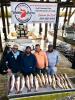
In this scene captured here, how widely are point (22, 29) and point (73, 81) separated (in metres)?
8.55

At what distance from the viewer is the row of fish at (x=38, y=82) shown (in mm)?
5330

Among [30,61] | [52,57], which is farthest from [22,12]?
[30,61]

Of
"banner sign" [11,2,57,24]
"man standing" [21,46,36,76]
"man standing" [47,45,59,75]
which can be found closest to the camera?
"man standing" [21,46,36,76]

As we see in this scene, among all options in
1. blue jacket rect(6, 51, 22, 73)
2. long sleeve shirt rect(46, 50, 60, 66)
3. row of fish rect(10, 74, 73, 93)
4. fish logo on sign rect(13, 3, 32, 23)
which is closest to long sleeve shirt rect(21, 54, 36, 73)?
blue jacket rect(6, 51, 22, 73)

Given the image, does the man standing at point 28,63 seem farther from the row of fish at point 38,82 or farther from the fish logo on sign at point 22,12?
the fish logo on sign at point 22,12

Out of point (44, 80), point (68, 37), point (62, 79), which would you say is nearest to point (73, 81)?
point (62, 79)

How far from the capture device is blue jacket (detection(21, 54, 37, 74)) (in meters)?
6.42

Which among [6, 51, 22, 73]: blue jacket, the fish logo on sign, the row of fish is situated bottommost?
the row of fish

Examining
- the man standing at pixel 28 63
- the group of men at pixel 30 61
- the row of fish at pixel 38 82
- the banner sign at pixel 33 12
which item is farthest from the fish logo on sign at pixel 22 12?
the row of fish at pixel 38 82

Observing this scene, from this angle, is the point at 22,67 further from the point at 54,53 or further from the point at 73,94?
the point at 73,94

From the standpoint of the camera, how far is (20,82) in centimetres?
546

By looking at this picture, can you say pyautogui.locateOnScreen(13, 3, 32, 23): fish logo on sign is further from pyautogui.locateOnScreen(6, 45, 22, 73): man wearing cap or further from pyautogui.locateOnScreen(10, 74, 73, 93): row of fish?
pyautogui.locateOnScreen(10, 74, 73, 93): row of fish

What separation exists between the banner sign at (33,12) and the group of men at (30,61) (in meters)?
2.62

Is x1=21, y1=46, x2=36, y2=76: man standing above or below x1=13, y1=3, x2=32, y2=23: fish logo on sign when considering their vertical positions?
below
